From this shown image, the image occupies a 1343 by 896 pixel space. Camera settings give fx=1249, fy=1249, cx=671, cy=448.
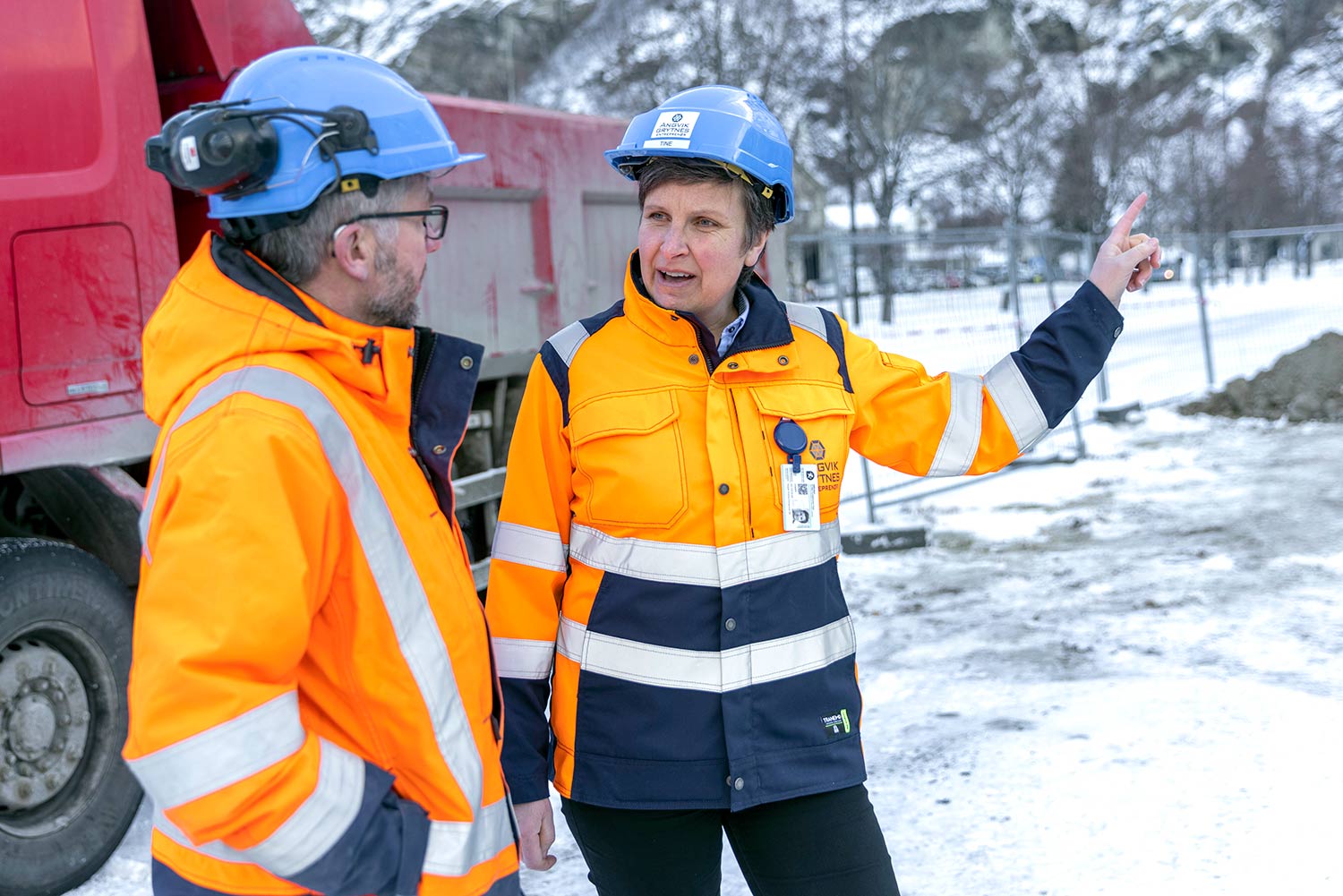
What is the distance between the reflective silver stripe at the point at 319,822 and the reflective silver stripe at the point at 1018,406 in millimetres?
1492

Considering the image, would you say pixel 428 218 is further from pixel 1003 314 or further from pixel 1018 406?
pixel 1003 314

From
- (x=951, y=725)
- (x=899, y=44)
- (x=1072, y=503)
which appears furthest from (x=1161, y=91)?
(x=951, y=725)

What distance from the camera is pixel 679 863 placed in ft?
7.15

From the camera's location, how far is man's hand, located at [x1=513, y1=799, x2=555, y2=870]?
2166 millimetres

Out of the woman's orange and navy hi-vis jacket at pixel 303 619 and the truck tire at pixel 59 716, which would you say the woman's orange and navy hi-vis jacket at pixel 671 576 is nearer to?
the woman's orange and navy hi-vis jacket at pixel 303 619

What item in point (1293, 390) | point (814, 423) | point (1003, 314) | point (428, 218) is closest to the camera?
point (428, 218)

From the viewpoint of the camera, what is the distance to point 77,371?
3.59 meters

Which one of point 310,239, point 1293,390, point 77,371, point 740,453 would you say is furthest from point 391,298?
point 1293,390

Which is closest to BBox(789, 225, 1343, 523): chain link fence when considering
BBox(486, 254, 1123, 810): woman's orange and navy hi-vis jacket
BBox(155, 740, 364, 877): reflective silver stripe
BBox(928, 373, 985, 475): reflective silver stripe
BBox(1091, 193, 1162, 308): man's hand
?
BBox(1091, 193, 1162, 308): man's hand

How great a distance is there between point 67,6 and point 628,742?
2.82 metres

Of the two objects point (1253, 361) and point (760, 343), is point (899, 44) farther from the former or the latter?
point (760, 343)

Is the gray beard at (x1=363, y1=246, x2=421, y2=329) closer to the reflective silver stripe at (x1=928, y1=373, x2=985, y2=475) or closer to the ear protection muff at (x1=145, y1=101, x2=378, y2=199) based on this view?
the ear protection muff at (x1=145, y1=101, x2=378, y2=199)

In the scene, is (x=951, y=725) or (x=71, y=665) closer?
A: (x=71, y=665)

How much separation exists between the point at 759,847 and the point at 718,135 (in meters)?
1.24
